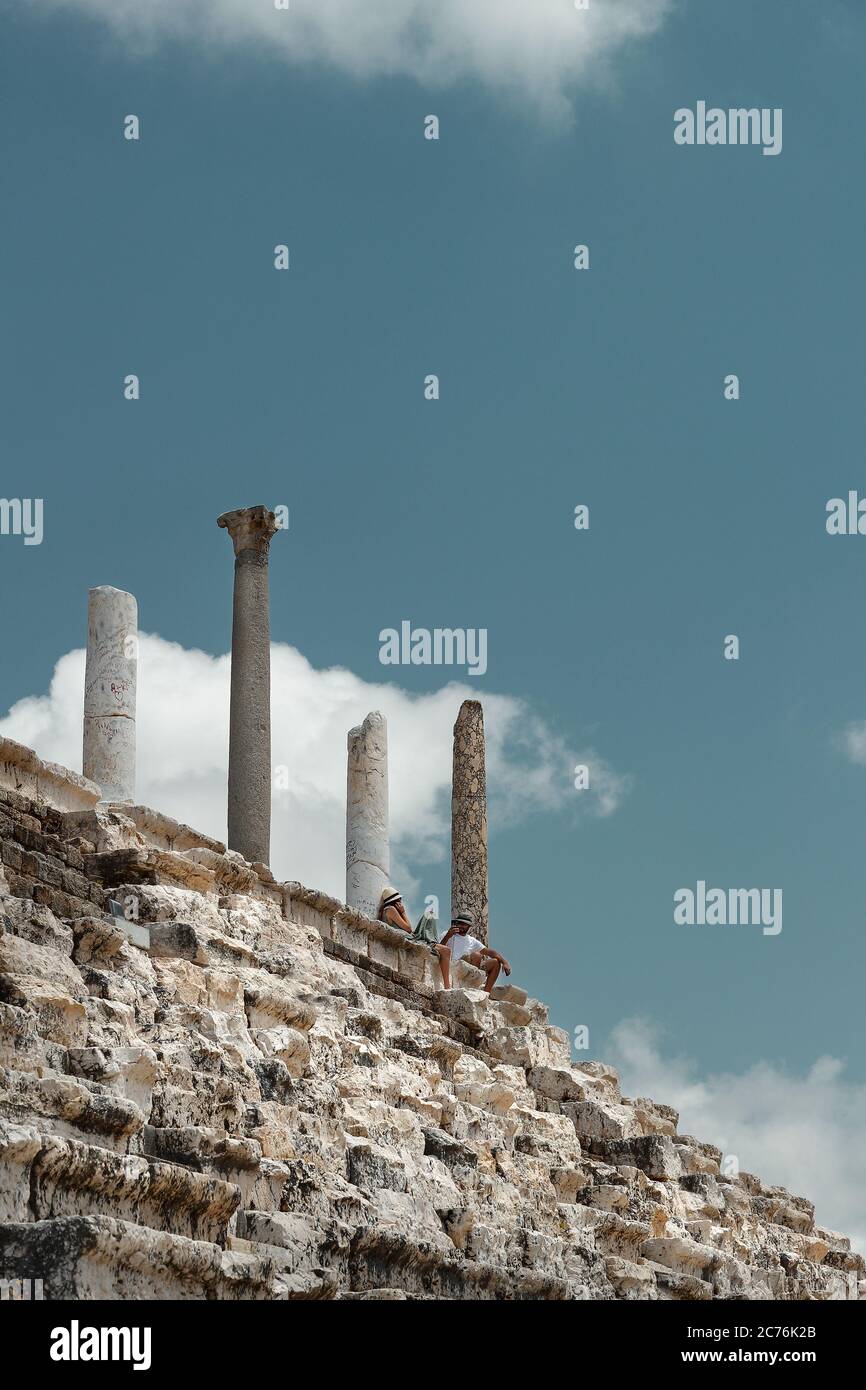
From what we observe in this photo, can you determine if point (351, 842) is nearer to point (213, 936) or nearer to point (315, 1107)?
point (213, 936)

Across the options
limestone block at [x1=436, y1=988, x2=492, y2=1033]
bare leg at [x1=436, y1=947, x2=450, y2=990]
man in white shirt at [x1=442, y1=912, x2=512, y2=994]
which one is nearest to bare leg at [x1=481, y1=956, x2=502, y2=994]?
man in white shirt at [x1=442, y1=912, x2=512, y2=994]

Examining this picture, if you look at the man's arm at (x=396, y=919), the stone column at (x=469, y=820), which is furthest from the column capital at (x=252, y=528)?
the stone column at (x=469, y=820)

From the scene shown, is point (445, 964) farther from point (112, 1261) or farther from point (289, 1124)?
point (112, 1261)

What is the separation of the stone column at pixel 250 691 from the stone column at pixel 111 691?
245cm

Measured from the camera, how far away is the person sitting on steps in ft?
63.7

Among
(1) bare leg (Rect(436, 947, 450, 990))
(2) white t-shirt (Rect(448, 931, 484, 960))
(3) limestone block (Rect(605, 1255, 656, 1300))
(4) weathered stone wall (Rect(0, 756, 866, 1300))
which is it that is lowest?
(3) limestone block (Rect(605, 1255, 656, 1300))

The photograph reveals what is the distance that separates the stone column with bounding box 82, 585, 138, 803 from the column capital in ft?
10.8

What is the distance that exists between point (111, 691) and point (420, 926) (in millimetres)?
3823

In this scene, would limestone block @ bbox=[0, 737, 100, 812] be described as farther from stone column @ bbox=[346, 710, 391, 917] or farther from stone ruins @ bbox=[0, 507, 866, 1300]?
stone column @ bbox=[346, 710, 391, 917]

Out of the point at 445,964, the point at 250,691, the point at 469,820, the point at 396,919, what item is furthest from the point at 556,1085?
the point at 469,820

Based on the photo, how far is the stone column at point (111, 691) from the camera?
19.9 meters

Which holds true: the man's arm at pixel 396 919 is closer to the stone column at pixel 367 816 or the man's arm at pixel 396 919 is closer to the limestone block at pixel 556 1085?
the stone column at pixel 367 816
